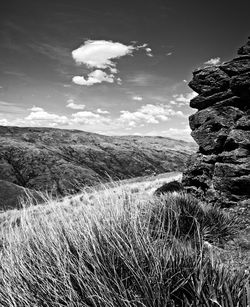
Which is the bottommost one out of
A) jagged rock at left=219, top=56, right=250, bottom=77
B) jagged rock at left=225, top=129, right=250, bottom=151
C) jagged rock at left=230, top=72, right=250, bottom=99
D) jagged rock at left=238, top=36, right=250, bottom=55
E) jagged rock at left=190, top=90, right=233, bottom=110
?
jagged rock at left=225, top=129, right=250, bottom=151

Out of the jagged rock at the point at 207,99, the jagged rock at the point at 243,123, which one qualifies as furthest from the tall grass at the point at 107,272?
the jagged rock at the point at 207,99

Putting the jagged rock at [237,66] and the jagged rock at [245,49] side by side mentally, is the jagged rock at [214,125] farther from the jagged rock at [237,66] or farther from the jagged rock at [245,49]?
the jagged rock at [245,49]

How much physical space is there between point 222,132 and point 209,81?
267 cm

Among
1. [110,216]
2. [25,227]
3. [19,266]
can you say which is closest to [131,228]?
[110,216]

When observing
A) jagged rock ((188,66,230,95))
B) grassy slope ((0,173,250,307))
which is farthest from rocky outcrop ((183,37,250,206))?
grassy slope ((0,173,250,307))

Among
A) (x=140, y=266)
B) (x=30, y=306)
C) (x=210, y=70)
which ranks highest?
(x=210, y=70)

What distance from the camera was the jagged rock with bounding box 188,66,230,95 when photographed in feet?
36.4

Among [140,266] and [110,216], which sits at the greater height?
[110,216]

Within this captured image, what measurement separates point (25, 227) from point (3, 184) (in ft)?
85.3

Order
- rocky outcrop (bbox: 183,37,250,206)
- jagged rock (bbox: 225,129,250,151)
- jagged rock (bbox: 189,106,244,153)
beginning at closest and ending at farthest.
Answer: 1. rocky outcrop (bbox: 183,37,250,206)
2. jagged rock (bbox: 225,129,250,151)
3. jagged rock (bbox: 189,106,244,153)

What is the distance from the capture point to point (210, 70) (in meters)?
11.5

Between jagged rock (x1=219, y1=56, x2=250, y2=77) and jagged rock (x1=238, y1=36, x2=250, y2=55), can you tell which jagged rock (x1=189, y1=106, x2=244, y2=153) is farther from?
jagged rock (x1=238, y1=36, x2=250, y2=55)

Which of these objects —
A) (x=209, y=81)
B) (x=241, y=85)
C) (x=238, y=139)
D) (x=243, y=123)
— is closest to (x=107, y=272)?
(x=238, y=139)

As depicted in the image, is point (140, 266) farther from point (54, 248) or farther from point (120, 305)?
point (54, 248)
